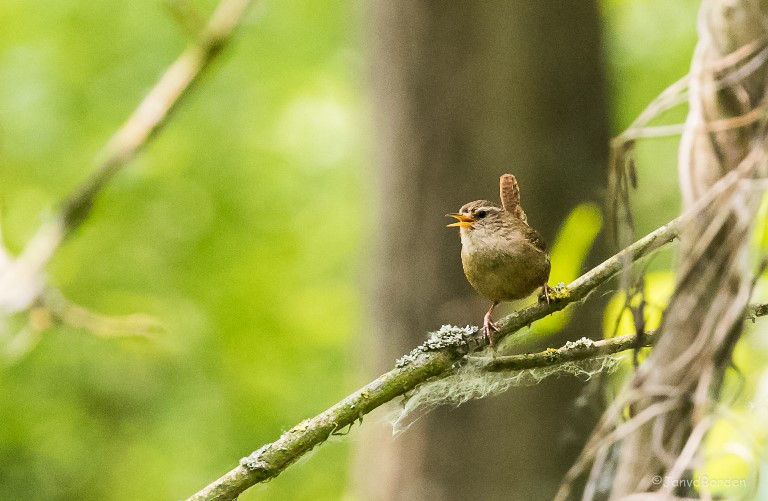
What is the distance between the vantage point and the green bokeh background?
5.34 m

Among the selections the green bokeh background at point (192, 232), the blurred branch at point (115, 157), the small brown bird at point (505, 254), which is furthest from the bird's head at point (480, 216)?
the green bokeh background at point (192, 232)

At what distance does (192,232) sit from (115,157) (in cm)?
386

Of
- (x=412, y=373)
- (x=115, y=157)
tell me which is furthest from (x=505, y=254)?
(x=115, y=157)

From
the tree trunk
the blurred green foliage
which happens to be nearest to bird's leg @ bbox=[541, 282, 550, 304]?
the tree trunk

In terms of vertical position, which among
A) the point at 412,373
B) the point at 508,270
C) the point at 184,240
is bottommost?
the point at 184,240

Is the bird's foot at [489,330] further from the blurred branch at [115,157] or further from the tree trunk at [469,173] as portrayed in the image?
the blurred branch at [115,157]

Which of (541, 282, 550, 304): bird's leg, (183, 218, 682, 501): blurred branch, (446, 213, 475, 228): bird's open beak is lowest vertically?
(183, 218, 682, 501): blurred branch

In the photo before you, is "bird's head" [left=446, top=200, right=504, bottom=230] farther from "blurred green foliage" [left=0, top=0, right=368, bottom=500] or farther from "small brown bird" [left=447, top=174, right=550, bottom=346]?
"blurred green foliage" [left=0, top=0, right=368, bottom=500]

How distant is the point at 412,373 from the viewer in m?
1.27

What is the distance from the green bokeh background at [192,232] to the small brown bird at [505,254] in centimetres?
333

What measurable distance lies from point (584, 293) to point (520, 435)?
1.50m

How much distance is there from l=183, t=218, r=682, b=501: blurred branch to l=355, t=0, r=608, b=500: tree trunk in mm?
760

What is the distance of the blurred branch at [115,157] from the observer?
8.93ft

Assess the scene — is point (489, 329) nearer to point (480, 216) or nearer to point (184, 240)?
point (480, 216)
